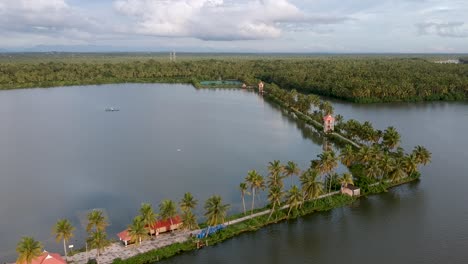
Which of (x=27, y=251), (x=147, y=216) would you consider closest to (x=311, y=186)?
(x=147, y=216)

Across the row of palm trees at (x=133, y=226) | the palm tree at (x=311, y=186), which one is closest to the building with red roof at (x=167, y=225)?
the row of palm trees at (x=133, y=226)

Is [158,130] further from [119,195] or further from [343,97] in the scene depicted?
[343,97]

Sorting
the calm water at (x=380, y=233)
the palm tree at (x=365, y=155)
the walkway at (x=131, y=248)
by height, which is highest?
the palm tree at (x=365, y=155)

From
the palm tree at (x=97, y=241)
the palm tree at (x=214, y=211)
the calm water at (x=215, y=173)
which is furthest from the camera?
the calm water at (x=215, y=173)

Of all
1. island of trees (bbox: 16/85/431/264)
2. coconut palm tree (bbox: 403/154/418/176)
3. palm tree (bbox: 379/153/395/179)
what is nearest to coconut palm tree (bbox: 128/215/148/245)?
island of trees (bbox: 16/85/431/264)

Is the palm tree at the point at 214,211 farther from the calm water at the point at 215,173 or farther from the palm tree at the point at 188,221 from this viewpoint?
the calm water at the point at 215,173

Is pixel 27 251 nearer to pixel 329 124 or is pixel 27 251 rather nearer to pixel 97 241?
pixel 97 241

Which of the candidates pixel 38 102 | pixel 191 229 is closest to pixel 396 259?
pixel 191 229
